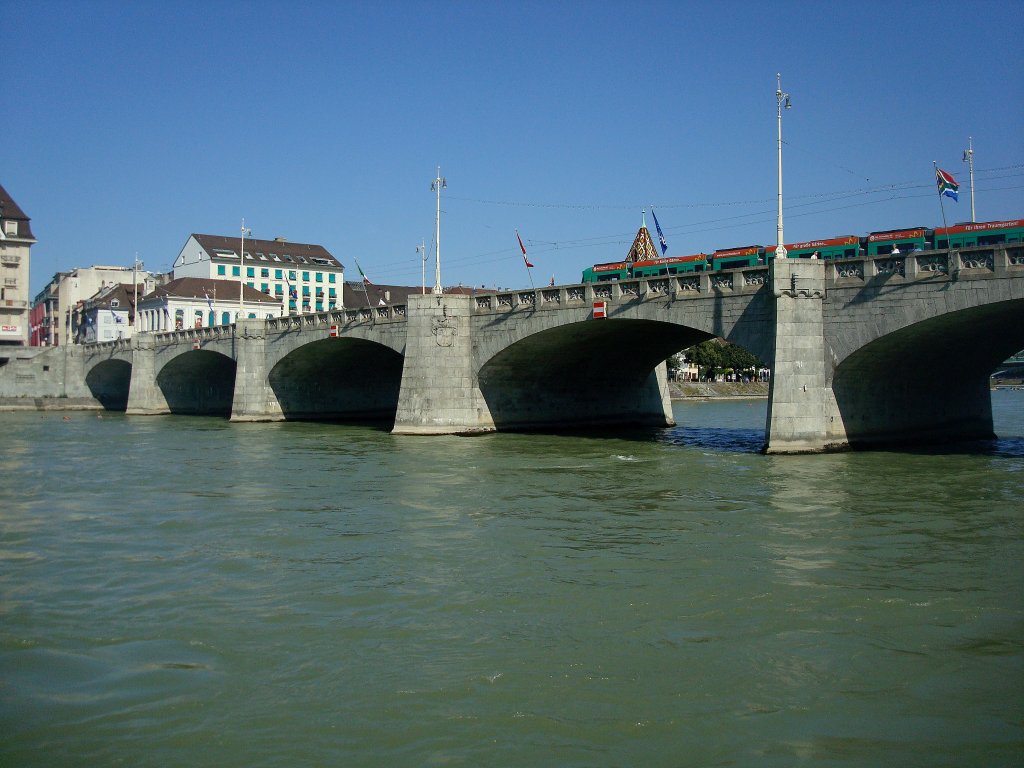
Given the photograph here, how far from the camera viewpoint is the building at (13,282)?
Answer: 90.4 metres

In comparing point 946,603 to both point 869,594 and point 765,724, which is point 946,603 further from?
point 765,724

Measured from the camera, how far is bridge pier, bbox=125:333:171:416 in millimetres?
70875

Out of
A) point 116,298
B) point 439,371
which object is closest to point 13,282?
point 116,298

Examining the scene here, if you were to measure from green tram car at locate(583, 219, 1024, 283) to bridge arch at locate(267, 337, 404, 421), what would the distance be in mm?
15957

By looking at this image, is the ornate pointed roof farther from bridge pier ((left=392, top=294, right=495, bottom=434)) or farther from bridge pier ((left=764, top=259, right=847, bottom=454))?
bridge pier ((left=764, top=259, right=847, bottom=454))

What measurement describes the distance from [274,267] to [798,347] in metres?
96.7

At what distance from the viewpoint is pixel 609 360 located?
4647 cm

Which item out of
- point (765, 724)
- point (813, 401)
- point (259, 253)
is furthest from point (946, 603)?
point (259, 253)

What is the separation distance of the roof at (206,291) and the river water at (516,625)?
78.7m

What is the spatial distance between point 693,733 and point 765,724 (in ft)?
2.27

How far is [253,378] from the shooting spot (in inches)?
2231

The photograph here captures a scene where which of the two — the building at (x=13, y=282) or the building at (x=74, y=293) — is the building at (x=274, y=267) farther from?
the building at (x=13, y=282)

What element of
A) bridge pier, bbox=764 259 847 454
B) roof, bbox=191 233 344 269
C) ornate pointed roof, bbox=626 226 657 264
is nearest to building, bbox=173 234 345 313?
roof, bbox=191 233 344 269

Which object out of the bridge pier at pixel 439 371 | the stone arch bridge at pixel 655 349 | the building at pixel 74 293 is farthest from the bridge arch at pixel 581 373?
the building at pixel 74 293
